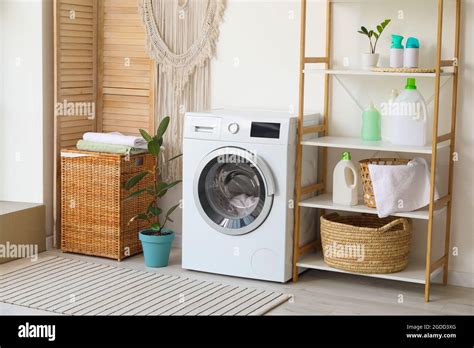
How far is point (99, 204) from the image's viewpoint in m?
4.83

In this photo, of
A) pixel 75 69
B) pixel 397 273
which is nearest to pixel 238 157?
pixel 397 273

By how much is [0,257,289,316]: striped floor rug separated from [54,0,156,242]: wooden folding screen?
0.69 metres

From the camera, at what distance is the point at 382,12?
441cm

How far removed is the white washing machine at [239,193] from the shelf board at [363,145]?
0.15 m

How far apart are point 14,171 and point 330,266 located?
2090mm

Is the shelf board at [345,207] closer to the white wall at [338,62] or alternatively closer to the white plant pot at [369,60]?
the white wall at [338,62]

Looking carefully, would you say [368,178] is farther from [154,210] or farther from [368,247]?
[154,210]

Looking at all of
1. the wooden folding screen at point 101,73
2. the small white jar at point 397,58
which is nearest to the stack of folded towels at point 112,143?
the wooden folding screen at point 101,73

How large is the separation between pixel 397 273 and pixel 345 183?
21.0 inches

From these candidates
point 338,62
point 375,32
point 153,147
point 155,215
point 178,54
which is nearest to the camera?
point 375,32

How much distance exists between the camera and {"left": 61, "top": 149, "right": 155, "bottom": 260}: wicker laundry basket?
478 cm
